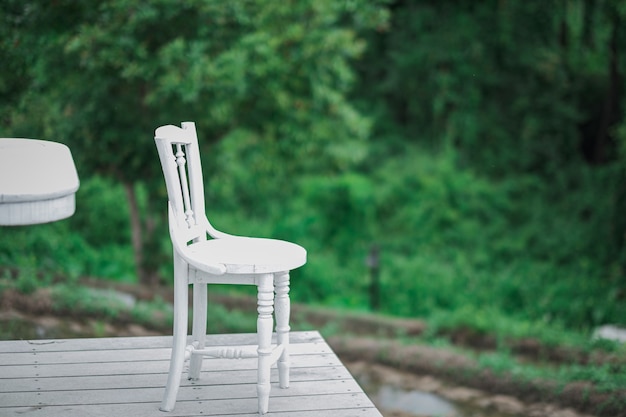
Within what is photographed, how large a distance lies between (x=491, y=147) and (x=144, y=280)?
15.2 ft

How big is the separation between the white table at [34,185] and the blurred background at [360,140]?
236cm

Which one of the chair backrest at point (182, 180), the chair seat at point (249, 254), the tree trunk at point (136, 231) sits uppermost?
the chair backrest at point (182, 180)

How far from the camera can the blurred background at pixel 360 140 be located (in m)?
4.91

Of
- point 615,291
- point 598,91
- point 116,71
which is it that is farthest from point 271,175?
point 598,91

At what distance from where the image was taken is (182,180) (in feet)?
9.09

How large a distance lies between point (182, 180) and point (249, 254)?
0.40 metres

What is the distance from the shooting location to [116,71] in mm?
4988

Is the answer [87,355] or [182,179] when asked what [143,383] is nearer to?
[87,355]

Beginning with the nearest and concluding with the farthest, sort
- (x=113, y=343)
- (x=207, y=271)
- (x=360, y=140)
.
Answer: (x=207, y=271)
(x=113, y=343)
(x=360, y=140)

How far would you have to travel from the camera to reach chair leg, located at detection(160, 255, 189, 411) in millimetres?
2568

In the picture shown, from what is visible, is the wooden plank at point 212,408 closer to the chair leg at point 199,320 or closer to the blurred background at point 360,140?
the chair leg at point 199,320

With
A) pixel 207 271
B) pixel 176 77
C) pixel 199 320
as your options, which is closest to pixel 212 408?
pixel 199 320

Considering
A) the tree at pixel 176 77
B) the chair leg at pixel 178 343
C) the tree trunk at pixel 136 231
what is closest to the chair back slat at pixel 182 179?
the chair leg at pixel 178 343

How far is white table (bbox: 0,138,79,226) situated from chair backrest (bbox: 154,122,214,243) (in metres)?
0.33
